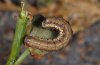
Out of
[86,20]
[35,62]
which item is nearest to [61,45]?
[35,62]

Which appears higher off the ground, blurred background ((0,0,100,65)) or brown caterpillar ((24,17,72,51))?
brown caterpillar ((24,17,72,51))

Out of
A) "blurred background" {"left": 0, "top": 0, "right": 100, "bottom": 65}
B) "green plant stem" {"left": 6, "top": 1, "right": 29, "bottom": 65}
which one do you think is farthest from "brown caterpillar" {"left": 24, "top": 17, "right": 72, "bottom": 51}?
"blurred background" {"left": 0, "top": 0, "right": 100, "bottom": 65}

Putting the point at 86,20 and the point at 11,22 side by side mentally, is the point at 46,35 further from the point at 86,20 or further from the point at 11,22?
the point at 86,20

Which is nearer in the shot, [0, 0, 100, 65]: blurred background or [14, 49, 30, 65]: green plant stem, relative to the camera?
[14, 49, 30, 65]: green plant stem

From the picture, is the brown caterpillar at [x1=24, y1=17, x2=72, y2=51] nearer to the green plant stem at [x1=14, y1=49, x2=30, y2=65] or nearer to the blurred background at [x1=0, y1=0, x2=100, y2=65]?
the green plant stem at [x1=14, y1=49, x2=30, y2=65]

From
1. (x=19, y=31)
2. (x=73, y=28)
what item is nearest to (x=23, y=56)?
(x=19, y=31)

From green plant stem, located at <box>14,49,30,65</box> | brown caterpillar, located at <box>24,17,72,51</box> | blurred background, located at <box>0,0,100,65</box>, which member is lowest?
blurred background, located at <box>0,0,100,65</box>

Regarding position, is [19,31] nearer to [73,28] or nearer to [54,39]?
[54,39]
